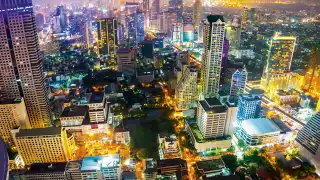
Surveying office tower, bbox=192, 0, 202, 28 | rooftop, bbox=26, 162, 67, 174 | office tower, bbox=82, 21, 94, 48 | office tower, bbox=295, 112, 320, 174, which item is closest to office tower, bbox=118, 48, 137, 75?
office tower, bbox=82, 21, 94, 48

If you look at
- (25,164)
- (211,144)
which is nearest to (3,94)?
(25,164)

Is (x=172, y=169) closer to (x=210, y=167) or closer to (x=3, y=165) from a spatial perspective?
(x=210, y=167)

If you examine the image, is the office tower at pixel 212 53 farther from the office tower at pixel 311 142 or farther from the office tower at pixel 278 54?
the office tower at pixel 311 142

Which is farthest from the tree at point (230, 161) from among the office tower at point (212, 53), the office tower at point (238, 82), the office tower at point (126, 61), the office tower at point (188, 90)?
the office tower at point (126, 61)

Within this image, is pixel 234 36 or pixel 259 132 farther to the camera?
pixel 234 36

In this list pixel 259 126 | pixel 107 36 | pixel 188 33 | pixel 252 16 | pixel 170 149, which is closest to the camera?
pixel 170 149

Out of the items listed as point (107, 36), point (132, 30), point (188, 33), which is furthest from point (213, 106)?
point (132, 30)
